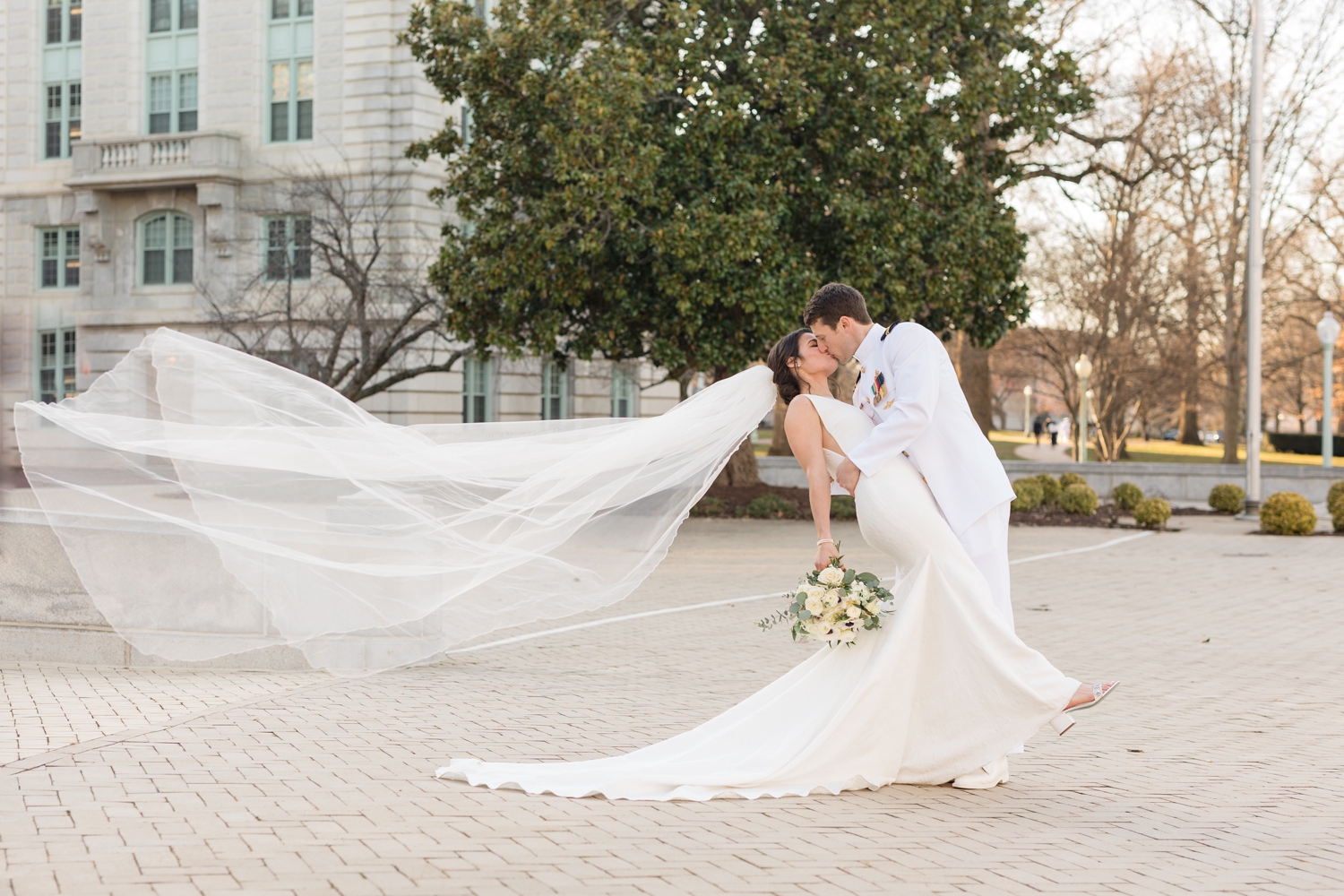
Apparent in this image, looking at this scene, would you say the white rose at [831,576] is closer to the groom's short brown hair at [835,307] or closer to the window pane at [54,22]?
the groom's short brown hair at [835,307]

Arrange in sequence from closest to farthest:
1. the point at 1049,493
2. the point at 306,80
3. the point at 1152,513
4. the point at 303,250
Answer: the point at 1152,513
the point at 1049,493
the point at 303,250
the point at 306,80

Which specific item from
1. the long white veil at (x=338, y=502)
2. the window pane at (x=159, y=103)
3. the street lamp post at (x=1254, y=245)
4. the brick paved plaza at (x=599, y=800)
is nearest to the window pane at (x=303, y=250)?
the window pane at (x=159, y=103)

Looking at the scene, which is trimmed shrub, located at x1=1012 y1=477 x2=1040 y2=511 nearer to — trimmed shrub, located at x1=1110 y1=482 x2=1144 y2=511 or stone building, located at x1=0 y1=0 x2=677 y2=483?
trimmed shrub, located at x1=1110 y1=482 x2=1144 y2=511

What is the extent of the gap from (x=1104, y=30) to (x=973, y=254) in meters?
15.0

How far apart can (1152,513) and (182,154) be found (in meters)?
28.4

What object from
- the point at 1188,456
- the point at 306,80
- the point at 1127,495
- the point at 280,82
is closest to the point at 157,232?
the point at 280,82

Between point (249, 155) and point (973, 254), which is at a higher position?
point (249, 155)

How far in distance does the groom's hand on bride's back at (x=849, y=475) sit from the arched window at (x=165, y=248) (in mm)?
36682

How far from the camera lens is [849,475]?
21.2ft

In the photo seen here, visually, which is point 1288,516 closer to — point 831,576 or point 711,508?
point 711,508

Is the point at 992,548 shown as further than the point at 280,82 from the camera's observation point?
No

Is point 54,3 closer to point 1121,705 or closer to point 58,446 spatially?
point 58,446

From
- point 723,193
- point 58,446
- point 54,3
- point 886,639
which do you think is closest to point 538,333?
point 723,193

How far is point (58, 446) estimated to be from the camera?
8.10 meters
